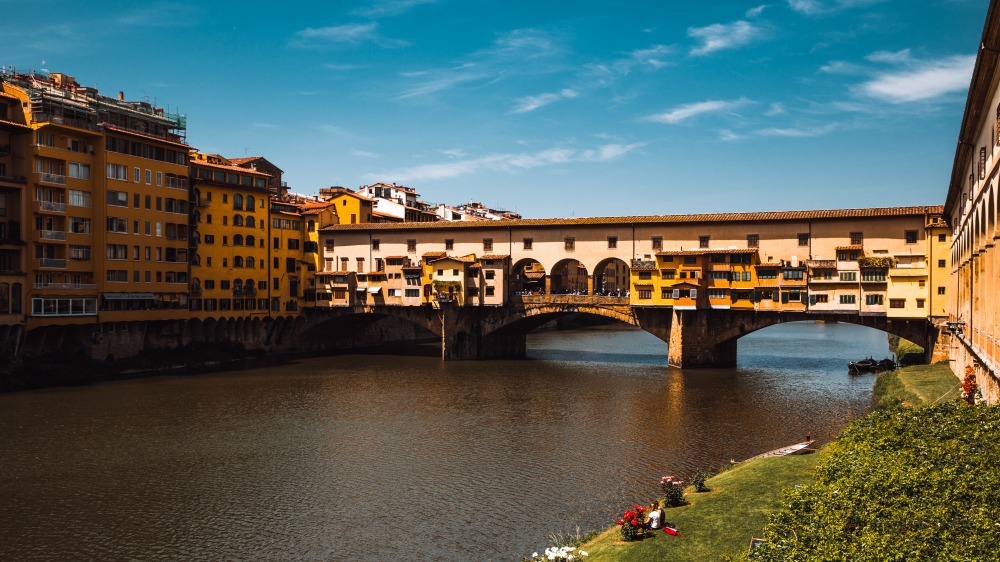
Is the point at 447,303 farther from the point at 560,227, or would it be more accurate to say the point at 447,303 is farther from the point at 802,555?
the point at 802,555

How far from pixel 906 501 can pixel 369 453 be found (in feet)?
78.7

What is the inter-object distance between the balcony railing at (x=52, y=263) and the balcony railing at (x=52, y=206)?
3690 millimetres

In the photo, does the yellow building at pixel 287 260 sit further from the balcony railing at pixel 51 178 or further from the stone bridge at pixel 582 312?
the balcony railing at pixel 51 178

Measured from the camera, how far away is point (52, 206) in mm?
55562

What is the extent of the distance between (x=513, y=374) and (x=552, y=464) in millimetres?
28744

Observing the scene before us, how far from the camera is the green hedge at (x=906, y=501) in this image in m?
13.1

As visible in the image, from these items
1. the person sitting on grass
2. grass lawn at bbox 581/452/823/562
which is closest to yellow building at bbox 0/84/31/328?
grass lawn at bbox 581/452/823/562

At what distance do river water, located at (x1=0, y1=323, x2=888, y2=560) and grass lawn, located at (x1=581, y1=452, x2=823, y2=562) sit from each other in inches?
114

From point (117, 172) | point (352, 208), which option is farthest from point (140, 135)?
point (352, 208)

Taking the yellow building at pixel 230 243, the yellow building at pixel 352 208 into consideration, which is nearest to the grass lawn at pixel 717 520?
the yellow building at pixel 230 243

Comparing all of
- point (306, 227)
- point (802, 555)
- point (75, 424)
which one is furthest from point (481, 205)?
point (802, 555)

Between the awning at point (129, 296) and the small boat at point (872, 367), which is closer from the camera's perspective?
the awning at point (129, 296)

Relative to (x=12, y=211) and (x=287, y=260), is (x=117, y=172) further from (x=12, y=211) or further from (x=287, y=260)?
(x=287, y=260)

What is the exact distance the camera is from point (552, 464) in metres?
32.1
